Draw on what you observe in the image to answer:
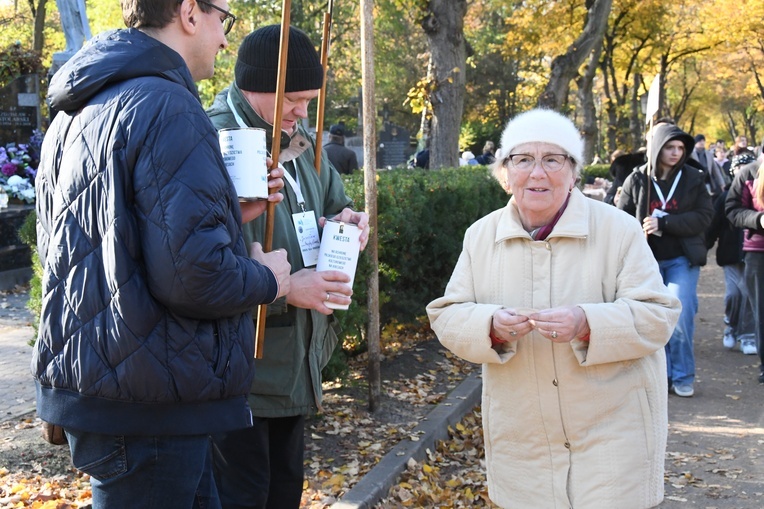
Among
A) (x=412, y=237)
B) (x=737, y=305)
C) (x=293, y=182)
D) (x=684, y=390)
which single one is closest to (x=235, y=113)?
(x=293, y=182)

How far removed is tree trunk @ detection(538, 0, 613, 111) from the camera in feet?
54.1

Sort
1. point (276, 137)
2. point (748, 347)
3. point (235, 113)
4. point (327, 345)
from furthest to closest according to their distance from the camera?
point (748, 347), point (327, 345), point (235, 113), point (276, 137)

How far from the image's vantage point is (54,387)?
211 cm

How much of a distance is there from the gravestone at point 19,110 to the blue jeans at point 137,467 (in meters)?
12.7

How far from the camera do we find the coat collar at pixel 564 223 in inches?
120

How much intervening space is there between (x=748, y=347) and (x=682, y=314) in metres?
2.14

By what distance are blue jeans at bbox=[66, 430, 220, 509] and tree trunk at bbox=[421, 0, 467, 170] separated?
36.6 ft

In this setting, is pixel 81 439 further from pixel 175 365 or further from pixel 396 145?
pixel 396 145

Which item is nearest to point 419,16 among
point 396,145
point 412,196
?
point 412,196

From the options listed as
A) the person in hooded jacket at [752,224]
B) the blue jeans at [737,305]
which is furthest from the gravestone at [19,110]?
the person in hooded jacket at [752,224]

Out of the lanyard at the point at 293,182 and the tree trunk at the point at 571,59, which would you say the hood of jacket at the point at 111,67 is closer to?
the lanyard at the point at 293,182

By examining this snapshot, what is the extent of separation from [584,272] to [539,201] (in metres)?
0.31

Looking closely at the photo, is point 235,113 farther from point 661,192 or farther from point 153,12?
point 661,192

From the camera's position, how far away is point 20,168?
40.1ft
